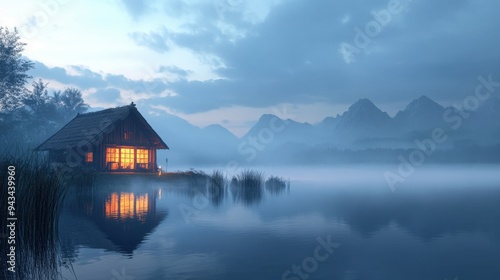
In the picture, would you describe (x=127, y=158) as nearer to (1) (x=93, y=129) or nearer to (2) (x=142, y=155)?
(2) (x=142, y=155)

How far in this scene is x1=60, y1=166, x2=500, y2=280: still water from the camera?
10086 millimetres

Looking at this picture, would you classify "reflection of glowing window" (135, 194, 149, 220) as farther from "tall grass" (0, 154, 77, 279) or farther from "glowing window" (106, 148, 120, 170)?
"glowing window" (106, 148, 120, 170)

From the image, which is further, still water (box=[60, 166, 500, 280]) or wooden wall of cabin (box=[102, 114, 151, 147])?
wooden wall of cabin (box=[102, 114, 151, 147])

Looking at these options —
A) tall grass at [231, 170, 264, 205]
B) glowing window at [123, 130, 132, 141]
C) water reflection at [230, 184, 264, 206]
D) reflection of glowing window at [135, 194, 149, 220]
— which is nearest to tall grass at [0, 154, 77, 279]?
reflection of glowing window at [135, 194, 149, 220]

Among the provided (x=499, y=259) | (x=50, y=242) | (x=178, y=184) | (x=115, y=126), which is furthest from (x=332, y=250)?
(x=115, y=126)

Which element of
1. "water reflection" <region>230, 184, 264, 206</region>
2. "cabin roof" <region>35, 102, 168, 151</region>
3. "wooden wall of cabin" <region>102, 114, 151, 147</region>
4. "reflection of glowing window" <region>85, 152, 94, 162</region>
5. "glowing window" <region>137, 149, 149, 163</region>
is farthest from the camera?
"glowing window" <region>137, 149, 149, 163</region>

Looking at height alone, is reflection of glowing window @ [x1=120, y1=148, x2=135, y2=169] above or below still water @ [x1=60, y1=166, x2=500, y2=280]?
above

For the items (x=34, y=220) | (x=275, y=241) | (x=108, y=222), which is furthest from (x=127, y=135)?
(x=34, y=220)

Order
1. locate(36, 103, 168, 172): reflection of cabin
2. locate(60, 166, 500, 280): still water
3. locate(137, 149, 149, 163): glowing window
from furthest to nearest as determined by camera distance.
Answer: locate(137, 149, 149, 163): glowing window → locate(36, 103, 168, 172): reflection of cabin → locate(60, 166, 500, 280): still water

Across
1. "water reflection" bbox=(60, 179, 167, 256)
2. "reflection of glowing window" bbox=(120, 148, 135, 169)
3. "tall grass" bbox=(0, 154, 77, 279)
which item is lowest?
"water reflection" bbox=(60, 179, 167, 256)

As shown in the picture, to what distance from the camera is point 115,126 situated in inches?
1403

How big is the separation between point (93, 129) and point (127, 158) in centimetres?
358

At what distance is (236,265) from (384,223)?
9228 millimetres

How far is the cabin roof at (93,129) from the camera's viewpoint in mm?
34500
